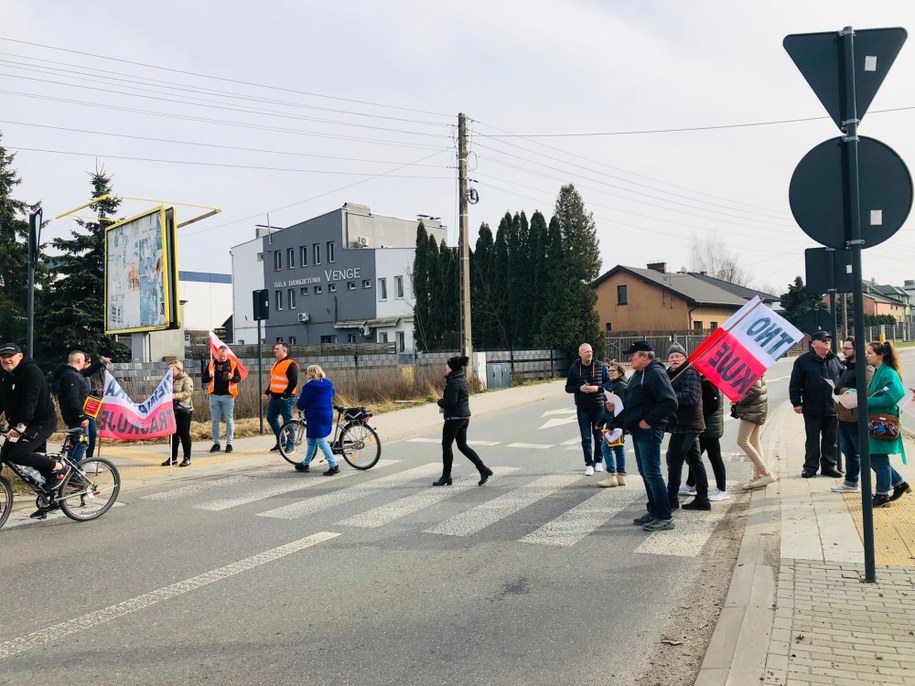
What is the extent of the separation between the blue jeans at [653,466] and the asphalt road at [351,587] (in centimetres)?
25

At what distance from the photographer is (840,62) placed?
4.98m

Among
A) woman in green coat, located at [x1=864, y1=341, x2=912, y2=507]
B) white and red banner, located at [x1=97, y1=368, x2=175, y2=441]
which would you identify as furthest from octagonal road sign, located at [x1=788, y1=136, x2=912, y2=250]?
white and red banner, located at [x1=97, y1=368, x2=175, y2=441]

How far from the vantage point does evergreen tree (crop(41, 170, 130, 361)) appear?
28.8 m

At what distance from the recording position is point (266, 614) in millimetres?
5070

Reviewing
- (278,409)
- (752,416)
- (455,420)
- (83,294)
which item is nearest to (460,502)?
(455,420)

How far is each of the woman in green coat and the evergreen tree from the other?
91.4ft

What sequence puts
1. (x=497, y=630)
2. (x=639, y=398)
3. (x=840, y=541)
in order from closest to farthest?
(x=497, y=630) → (x=840, y=541) → (x=639, y=398)

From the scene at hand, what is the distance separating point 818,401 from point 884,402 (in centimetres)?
203

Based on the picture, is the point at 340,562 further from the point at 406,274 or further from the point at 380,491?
the point at 406,274

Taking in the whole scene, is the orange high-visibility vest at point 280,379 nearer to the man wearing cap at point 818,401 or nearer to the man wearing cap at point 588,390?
the man wearing cap at point 588,390

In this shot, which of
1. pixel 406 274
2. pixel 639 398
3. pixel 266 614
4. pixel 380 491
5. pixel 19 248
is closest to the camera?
pixel 266 614

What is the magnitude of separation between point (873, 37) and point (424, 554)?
16.8 ft

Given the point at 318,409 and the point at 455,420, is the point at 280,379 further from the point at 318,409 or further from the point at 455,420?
the point at 455,420

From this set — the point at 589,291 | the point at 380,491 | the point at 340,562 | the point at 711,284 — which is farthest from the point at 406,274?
the point at 340,562
